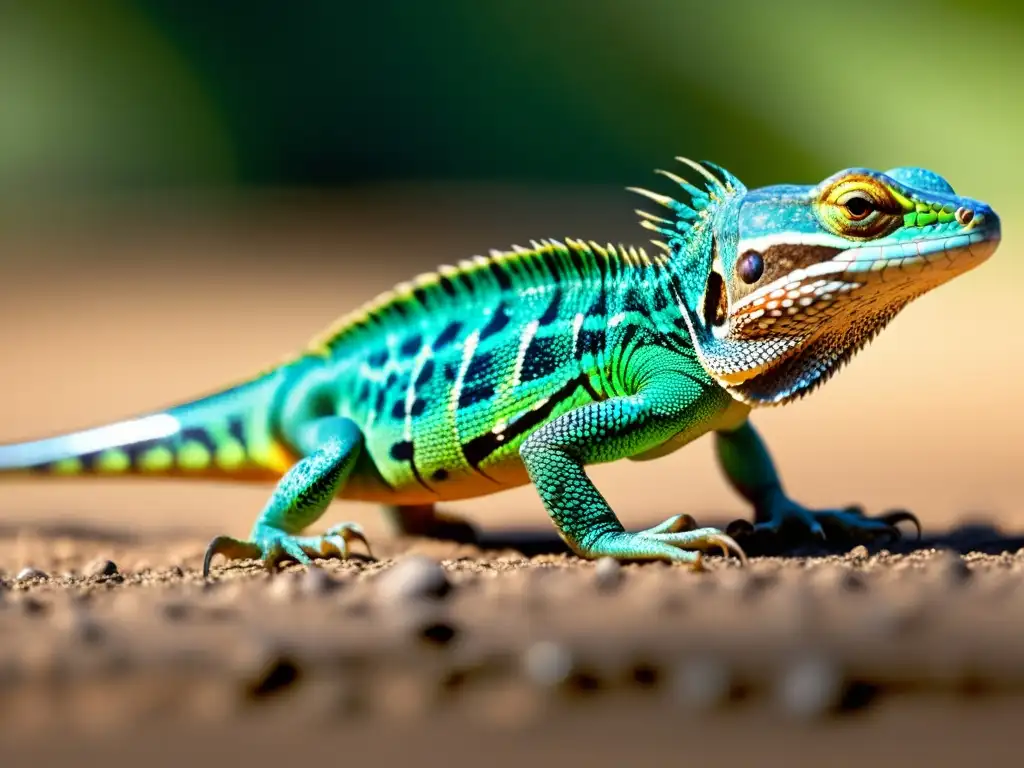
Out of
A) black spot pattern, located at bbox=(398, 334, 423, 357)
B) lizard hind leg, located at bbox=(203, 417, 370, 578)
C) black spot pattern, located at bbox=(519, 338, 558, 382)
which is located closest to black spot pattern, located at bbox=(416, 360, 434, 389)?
black spot pattern, located at bbox=(398, 334, 423, 357)

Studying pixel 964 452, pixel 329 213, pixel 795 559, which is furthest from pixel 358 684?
pixel 329 213

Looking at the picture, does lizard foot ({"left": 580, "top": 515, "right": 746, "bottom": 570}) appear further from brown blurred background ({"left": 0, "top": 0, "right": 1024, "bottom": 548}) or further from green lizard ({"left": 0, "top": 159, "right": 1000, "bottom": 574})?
brown blurred background ({"left": 0, "top": 0, "right": 1024, "bottom": 548})

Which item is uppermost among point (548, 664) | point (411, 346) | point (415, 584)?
point (411, 346)

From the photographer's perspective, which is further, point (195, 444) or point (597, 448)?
point (195, 444)

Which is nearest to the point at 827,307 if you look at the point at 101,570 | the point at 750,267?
the point at 750,267

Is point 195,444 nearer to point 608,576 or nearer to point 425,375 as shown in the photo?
point 425,375

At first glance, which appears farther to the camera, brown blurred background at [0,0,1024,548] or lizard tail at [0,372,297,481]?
brown blurred background at [0,0,1024,548]

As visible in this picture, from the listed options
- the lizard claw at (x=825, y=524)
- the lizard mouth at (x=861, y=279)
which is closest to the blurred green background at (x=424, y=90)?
the lizard claw at (x=825, y=524)
